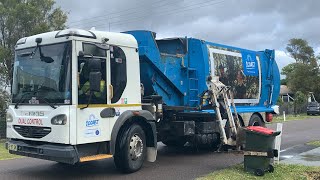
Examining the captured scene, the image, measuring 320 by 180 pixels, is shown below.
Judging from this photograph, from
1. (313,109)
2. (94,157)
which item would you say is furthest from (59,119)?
(313,109)

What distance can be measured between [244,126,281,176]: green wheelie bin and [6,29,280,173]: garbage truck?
1.05m

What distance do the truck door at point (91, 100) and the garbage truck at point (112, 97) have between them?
0.02 meters

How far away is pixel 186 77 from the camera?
11766 millimetres

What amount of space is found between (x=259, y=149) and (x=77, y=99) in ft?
13.0

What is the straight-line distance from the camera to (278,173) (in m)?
9.42

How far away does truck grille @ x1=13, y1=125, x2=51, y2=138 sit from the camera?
8242 millimetres

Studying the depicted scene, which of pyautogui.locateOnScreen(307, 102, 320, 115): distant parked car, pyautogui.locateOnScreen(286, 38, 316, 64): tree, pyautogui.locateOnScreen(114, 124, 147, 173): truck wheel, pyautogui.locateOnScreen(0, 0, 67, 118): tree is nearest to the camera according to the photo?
pyautogui.locateOnScreen(114, 124, 147, 173): truck wheel

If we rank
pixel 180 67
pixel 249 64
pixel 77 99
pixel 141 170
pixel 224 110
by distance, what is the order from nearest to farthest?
1. pixel 77 99
2. pixel 141 170
3. pixel 224 110
4. pixel 180 67
5. pixel 249 64

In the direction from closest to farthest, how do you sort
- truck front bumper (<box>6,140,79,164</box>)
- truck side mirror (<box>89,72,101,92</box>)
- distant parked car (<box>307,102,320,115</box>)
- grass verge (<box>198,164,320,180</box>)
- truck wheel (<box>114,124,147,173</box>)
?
truck front bumper (<box>6,140,79,164</box>)
truck side mirror (<box>89,72,101,92</box>)
grass verge (<box>198,164,320,180</box>)
truck wheel (<box>114,124,147,173</box>)
distant parked car (<box>307,102,320,115</box>)

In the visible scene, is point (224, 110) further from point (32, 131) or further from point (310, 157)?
point (32, 131)

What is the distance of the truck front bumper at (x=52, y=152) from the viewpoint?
7945 millimetres

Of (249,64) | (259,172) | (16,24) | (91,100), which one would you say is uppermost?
(16,24)

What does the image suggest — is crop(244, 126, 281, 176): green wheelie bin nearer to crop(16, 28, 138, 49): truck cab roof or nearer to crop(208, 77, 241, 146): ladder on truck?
crop(208, 77, 241, 146): ladder on truck

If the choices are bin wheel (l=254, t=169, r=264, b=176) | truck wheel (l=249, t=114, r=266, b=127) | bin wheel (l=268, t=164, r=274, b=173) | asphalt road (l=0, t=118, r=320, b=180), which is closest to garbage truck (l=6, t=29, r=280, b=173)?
asphalt road (l=0, t=118, r=320, b=180)
